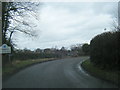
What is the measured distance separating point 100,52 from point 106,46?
1665mm

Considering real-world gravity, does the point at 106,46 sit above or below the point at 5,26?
below

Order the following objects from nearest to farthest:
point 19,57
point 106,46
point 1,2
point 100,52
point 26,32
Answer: point 106,46, point 100,52, point 1,2, point 26,32, point 19,57

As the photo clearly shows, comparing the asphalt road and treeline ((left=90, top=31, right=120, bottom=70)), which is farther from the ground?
treeline ((left=90, top=31, right=120, bottom=70))

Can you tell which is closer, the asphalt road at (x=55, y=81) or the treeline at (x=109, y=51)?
the asphalt road at (x=55, y=81)

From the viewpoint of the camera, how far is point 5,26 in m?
24.5

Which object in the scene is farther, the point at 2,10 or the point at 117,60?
the point at 2,10

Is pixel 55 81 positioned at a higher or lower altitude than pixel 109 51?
lower

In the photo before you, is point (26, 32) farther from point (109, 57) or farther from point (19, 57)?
point (19, 57)

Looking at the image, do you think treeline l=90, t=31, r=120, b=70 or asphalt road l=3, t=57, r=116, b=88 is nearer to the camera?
asphalt road l=3, t=57, r=116, b=88

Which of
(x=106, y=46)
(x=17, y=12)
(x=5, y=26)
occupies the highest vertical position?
(x=17, y=12)

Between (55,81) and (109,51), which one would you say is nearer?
(55,81)

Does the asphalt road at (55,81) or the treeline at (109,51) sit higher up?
the treeline at (109,51)

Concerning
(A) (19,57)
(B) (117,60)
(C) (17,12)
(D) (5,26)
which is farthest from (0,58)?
(A) (19,57)

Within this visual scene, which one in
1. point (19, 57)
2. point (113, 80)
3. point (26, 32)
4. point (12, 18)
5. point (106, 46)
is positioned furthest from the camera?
point (19, 57)
